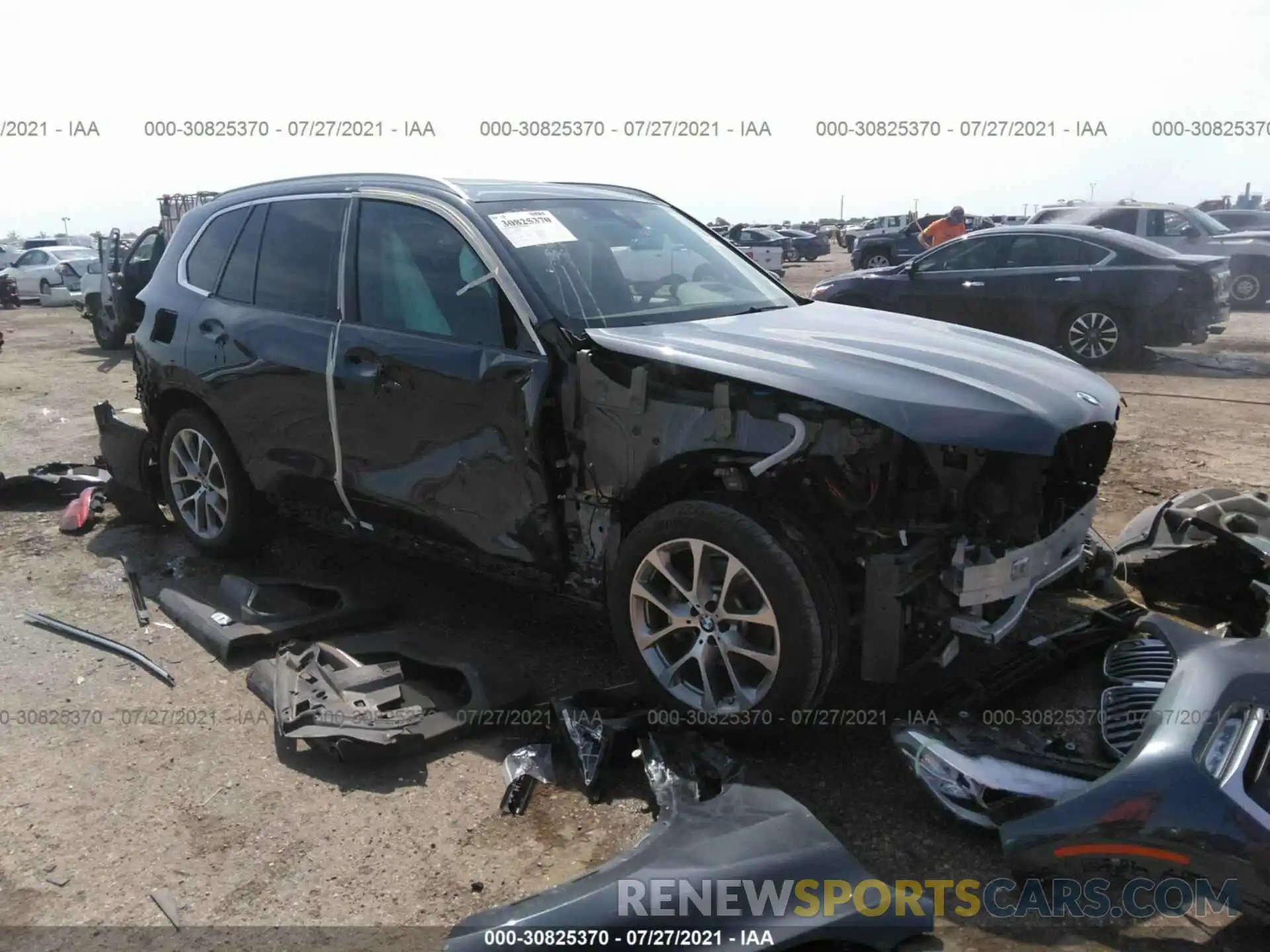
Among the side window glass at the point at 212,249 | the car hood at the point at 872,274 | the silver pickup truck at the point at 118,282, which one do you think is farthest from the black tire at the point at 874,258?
the side window glass at the point at 212,249

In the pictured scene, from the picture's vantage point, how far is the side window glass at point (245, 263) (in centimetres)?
486

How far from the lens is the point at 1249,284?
16.5 metres

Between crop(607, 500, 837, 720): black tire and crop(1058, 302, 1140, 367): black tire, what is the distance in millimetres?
9051

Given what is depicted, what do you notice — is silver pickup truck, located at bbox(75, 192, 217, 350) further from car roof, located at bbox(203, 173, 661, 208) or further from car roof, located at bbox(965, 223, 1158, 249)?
car roof, located at bbox(965, 223, 1158, 249)

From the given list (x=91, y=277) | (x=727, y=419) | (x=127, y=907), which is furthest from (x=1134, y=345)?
(x=91, y=277)

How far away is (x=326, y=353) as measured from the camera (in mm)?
4297

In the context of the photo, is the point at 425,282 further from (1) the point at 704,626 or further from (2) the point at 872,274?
(2) the point at 872,274

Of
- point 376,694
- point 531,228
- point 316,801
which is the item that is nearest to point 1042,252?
point 531,228

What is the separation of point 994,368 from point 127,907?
3130 mm

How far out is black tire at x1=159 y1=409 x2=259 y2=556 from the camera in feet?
16.5

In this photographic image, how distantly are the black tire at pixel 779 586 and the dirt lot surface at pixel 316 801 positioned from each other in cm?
28

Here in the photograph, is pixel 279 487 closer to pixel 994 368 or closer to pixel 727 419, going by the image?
pixel 727 419

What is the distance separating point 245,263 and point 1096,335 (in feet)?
30.2

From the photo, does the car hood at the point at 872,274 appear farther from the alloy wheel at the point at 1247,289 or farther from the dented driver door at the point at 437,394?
the dented driver door at the point at 437,394
